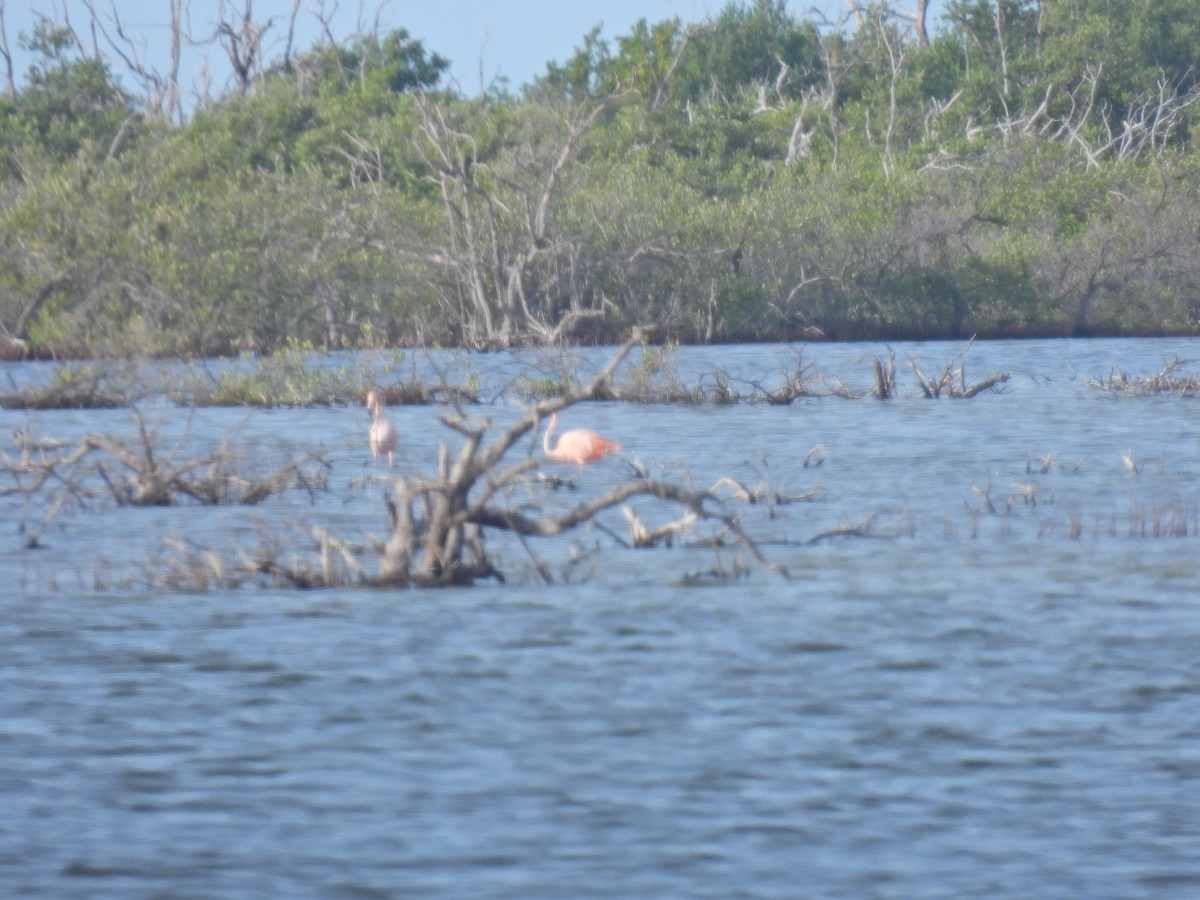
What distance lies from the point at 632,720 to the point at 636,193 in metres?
37.0

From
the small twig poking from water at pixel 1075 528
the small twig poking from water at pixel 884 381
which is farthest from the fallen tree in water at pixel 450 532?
the small twig poking from water at pixel 884 381

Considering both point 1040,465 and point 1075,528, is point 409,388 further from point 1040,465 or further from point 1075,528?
point 1075,528

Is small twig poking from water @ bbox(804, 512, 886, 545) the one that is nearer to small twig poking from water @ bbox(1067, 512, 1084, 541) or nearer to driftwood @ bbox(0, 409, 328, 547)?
small twig poking from water @ bbox(1067, 512, 1084, 541)

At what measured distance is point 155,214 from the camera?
112ft

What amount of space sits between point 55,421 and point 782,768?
1785 cm

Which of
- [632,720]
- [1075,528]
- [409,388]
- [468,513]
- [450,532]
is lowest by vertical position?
[632,720]

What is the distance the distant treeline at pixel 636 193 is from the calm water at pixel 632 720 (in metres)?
17.4

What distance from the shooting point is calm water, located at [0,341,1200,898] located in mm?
6535

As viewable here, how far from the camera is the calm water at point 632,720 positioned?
654 centimetres

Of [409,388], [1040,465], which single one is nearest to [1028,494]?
[1040,465]

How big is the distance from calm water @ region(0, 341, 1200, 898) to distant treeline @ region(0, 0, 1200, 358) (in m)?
17.4

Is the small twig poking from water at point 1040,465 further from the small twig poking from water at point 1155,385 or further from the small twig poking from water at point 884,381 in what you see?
the small twig poking from water at point 1155,385

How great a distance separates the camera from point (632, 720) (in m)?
8.48

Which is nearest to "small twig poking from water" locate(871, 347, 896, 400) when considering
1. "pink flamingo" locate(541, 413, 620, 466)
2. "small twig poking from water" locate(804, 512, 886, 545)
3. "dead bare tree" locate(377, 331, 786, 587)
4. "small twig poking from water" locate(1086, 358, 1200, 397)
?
"small twig poking from water" locate(1086, 358, 1200, 397)
